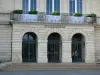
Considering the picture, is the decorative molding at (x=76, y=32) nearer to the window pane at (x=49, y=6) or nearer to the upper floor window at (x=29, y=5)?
the window pane at (x=49, y=6)

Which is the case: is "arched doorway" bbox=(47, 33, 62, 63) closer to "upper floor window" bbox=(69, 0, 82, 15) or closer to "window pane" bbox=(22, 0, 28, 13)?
"upper floor window" bbox=(69, 0, 82, 15)

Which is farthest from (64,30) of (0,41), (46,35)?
(0,41)

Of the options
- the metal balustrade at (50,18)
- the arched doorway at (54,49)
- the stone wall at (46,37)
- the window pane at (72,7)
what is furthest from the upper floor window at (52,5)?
the arched doorway at (54,49)

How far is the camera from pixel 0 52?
42531mm

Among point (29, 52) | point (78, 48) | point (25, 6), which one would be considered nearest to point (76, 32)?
point (78, 48)

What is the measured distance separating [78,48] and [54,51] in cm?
317

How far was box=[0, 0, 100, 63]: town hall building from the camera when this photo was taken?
42.6 meters

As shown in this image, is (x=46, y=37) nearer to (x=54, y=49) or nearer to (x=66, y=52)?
(x=54, y=49)

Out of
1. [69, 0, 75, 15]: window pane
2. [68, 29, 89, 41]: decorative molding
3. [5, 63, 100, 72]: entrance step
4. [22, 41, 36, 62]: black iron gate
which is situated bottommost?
[5, 63, 100, 72]: entrance step

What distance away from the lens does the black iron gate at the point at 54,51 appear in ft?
146

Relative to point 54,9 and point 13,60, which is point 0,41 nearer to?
point 13,60

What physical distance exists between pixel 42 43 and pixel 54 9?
4964 millimetres

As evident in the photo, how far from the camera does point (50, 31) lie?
43.2 metres

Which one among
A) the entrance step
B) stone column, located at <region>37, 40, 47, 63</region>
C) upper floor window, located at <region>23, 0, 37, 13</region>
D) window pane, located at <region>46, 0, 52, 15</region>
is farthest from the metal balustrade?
the entrance step
